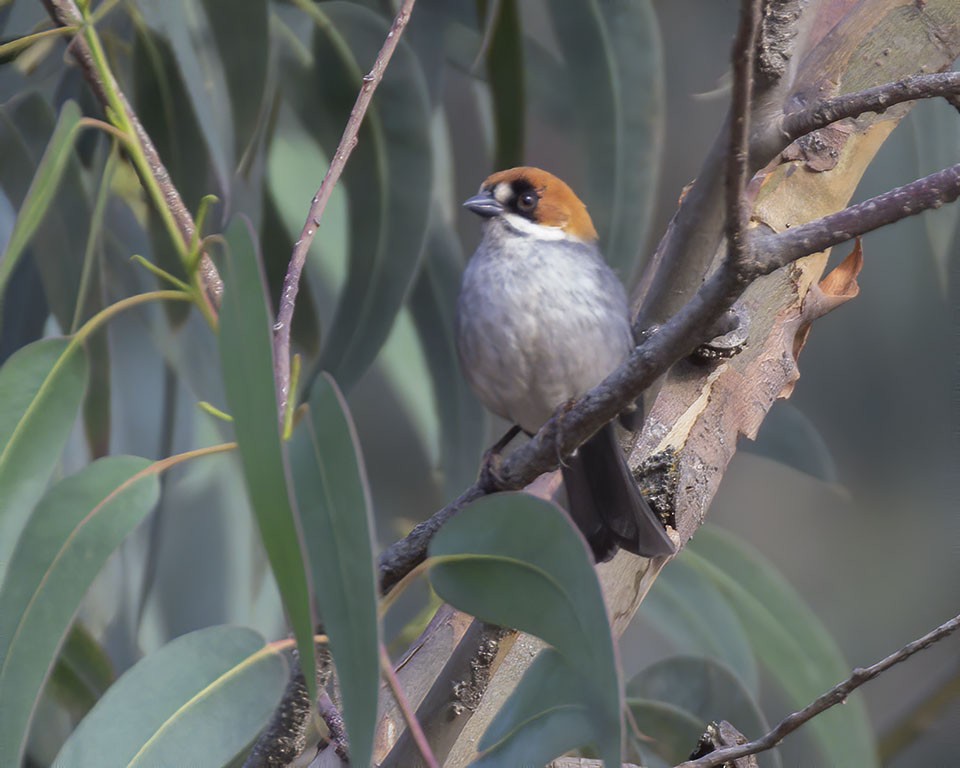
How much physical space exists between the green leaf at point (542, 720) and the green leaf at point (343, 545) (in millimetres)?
173

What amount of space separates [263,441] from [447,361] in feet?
3.39

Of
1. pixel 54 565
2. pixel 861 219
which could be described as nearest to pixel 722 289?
pixel 861 219

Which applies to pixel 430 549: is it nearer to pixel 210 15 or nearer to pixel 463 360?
pixel 463 360

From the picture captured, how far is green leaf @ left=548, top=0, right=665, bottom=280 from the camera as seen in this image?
1636mm

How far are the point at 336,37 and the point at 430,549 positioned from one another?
104cm

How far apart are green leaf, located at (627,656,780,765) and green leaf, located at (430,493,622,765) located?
743 mm

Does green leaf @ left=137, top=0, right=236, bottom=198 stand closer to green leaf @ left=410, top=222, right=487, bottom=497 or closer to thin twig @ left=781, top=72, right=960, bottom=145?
green leaf @ left=410, top=222, right=487, bottom=497

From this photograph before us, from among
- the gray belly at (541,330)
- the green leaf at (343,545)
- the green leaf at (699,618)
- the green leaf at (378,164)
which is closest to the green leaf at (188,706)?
the green leaf at (343,545)

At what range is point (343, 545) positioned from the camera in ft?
2.45

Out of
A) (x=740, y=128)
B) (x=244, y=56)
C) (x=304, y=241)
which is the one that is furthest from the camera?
(x=244, y=56)

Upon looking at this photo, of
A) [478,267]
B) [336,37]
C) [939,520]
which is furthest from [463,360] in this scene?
[939,520]

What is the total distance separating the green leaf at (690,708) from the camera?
1554 mm

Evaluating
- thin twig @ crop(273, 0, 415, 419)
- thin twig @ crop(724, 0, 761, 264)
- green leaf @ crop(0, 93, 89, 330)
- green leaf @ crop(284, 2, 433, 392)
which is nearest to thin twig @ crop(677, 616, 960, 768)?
thin twig @ crop(724, 0, 761, 264)

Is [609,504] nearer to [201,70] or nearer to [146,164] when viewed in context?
[146,164]
